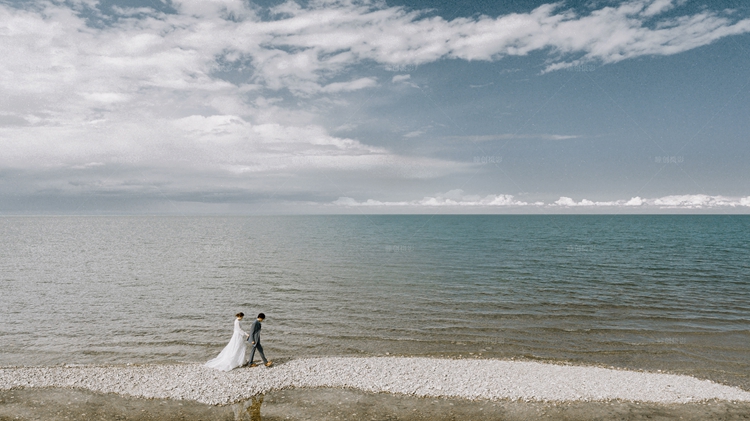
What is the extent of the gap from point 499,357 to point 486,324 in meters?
6.66

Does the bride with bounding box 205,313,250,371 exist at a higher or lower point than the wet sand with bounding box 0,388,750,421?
higher

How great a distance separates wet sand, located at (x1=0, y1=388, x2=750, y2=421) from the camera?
53.1ft

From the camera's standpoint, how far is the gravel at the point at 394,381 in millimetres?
17969

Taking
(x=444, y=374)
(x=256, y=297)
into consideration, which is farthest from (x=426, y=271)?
(x=444, y=374)

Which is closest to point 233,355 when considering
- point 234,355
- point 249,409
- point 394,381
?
point 234,355

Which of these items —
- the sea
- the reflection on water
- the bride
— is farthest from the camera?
the sea

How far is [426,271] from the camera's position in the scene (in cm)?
5450

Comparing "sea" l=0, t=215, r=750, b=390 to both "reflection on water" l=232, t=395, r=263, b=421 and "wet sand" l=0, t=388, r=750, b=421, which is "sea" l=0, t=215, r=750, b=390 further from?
"reflection on water" l=232, t=395, r=263, b=421

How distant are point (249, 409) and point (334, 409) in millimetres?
3536

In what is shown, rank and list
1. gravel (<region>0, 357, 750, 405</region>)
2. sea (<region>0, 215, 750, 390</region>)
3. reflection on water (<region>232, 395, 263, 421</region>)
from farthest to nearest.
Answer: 1. sea (<region>0, 215, 750, 390</region>)
2. gravel (<region>0, 357, 750, 405</region>)
3. reflection on water (<region>232, 395, 263, 421</region>)

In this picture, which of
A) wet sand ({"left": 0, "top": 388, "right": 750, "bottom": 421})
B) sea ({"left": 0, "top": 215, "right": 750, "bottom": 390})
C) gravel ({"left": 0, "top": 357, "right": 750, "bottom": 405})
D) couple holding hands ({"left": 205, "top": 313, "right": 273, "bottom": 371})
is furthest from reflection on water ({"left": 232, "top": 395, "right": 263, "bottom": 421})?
sea ({"left": 0, "top": 215, "right": 750, "bottom": 390})

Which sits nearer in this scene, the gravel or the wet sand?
the wet sand

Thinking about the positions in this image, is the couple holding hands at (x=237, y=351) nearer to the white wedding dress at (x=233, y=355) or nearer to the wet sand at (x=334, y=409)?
the white wedding dress at (x=233, y=355)

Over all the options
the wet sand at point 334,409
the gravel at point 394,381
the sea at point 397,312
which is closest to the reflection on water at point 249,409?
the wet sand at point 334,409
